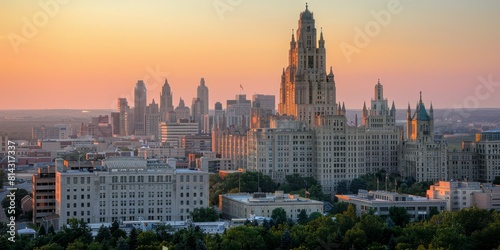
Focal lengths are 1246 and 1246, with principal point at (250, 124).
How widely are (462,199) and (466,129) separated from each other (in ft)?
208

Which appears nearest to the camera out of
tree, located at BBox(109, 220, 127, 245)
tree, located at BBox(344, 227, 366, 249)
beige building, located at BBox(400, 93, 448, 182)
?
tree, located at BBox(344, 227, 366, 249)

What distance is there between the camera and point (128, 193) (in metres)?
91.4

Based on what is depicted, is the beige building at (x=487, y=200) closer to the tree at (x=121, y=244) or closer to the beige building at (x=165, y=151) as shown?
the tree at (x=121, y=244)

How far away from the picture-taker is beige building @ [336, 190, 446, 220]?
95.9m

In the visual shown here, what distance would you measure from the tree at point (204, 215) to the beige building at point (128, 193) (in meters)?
2.39

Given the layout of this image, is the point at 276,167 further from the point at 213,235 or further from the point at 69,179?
the point at 213,235

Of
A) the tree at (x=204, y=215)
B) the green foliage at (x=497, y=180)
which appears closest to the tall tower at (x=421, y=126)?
the green foliage at (x=497, y=180)

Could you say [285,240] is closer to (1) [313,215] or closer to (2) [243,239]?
(2) [243,239]

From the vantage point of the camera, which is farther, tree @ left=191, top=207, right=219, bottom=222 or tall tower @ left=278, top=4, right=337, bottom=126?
tall tower @ left=278, top=4, right=337, bottom=126

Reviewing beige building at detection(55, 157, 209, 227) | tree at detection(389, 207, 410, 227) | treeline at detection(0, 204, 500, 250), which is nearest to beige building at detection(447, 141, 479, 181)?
tree at detection(389, 207, 410, 227)

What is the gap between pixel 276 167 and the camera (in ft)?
396

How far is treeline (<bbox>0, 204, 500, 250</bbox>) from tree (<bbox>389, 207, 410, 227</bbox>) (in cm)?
722

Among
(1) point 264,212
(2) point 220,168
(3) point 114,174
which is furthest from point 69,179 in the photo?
(2) point 220,168

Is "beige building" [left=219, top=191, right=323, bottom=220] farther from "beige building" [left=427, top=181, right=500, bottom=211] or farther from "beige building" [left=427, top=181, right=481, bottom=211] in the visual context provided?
"beige building" [left=427, top=181, right=500, bottom=211]
